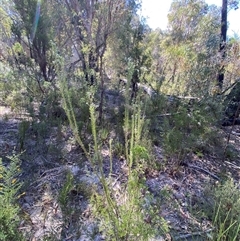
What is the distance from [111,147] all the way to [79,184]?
461 mm

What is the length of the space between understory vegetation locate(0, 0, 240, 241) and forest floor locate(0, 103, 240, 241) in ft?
0.03

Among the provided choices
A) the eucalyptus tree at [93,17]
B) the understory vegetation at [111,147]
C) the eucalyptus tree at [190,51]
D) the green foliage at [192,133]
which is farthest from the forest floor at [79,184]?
the eucalyptus tree at [93,17]

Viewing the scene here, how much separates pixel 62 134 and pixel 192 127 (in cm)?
171

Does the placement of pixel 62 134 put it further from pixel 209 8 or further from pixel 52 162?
pixel 209 8

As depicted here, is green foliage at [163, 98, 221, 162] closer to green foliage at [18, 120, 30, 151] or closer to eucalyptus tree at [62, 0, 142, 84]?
green foliage at [18, 120, 30, 151]

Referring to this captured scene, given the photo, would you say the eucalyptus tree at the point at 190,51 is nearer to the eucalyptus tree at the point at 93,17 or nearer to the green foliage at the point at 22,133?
the eucalyptus tree at the point at 93,17

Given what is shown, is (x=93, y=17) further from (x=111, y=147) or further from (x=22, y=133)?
(x=111, y=147)

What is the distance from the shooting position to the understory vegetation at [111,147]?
1375mm

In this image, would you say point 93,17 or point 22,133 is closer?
point 22,133

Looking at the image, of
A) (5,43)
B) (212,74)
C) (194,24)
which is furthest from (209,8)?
(5,43)

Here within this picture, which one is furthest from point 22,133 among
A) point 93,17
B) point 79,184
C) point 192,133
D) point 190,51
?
point 190,51

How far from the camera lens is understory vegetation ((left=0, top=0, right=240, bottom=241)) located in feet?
4.51

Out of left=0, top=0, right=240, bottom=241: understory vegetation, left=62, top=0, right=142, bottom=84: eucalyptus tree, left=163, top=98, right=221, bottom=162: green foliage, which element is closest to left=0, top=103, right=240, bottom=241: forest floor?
left=0, top=0, right=240, bottom=241: understory vegetation

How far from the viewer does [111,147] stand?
7.48 feet
